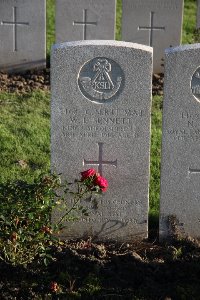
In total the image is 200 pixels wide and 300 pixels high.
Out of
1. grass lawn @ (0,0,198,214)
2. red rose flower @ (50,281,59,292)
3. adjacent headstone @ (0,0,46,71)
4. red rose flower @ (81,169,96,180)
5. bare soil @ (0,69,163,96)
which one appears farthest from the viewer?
adjacent headstone @ (0,0,46,71)

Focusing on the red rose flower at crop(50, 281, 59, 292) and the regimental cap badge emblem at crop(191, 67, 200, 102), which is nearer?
the red rose flower at crop(50, 281, 59, 292)

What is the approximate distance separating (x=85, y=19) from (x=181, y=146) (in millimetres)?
4449

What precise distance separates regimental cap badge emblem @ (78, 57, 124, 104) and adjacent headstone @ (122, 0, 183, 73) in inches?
165

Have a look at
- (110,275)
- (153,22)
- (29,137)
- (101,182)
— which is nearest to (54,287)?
(110,275)

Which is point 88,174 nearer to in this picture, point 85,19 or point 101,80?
point 101,80

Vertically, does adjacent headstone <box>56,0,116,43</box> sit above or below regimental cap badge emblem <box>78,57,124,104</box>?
above

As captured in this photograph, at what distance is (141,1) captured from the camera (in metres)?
9.35

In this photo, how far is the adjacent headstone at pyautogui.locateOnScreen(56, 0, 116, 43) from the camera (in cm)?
939

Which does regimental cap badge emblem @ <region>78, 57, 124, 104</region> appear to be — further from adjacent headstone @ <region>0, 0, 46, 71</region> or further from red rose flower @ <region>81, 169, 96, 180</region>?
adjacent headstone @ <region>0, 0, 46, 71</region>

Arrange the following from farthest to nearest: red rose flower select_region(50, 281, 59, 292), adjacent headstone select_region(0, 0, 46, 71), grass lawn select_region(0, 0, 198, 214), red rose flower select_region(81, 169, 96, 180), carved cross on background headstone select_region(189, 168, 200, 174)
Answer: adjacent headstone select_region(0, 0, 46, 71) → grass lawn select_region(0, 0, 198, 214) → carved cross on background headstone select_region(189, 168, 200, 174) → red rose flower select_region(81, 169, 96, 180) → red rose flower select_region(50, 281, 59, 292)

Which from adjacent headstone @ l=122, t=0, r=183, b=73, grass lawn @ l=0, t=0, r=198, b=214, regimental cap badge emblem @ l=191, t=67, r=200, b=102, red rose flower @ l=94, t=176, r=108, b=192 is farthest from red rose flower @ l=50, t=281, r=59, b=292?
adjacent headstone @ l=122, t=0, r=183, b=73

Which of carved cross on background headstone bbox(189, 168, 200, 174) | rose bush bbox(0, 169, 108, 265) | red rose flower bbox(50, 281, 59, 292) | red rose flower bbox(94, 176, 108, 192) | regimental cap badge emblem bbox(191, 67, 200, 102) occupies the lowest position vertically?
red rose flower bbox(50, 281, 59, 292)

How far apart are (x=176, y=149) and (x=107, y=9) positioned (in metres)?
4.33

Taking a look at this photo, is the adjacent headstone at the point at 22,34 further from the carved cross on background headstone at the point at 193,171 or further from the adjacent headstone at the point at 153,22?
the carved cross on background headstone at the point at 193,171
